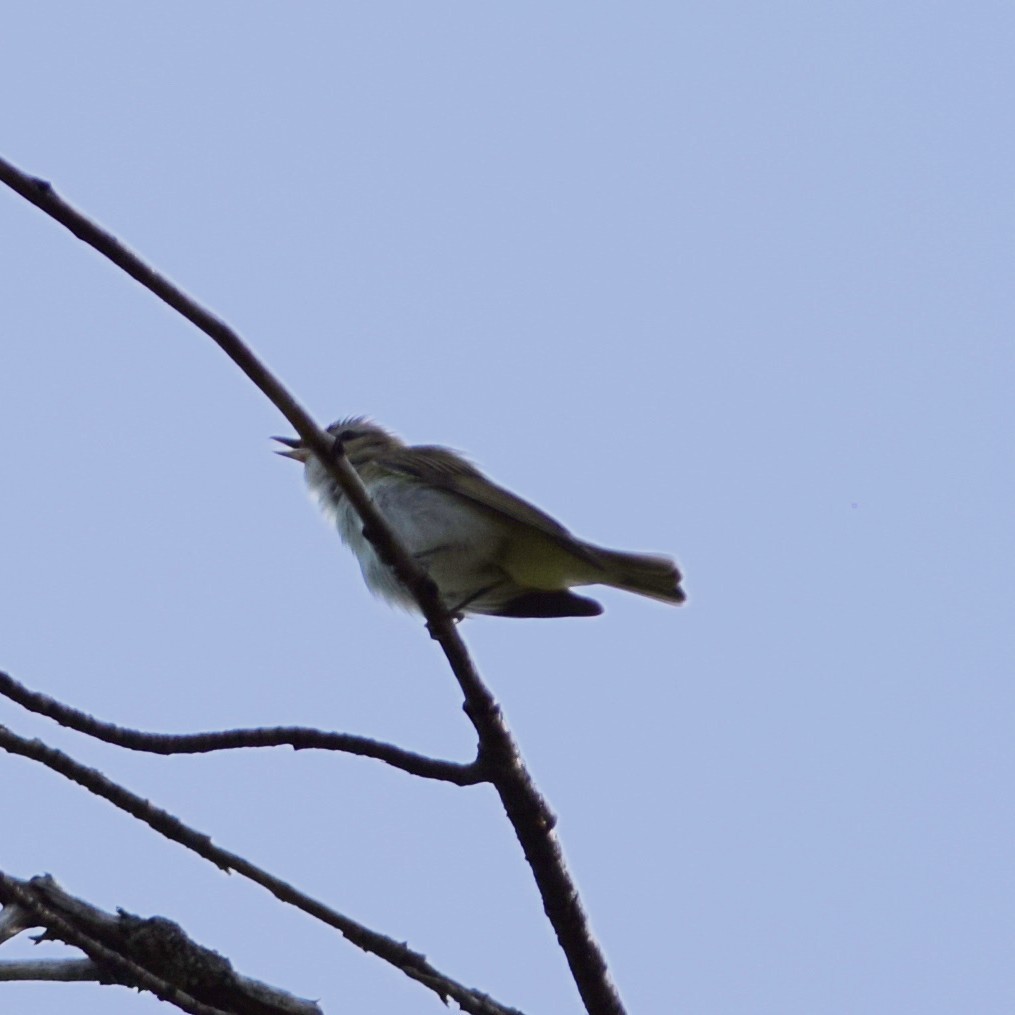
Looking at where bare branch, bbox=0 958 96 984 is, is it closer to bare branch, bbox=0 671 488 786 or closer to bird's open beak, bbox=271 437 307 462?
bare branch, bbox=0 671 488 786

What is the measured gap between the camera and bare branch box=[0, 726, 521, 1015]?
325 cm

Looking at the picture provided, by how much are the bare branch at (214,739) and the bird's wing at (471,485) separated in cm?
242

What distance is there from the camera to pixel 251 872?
3307 millimetres

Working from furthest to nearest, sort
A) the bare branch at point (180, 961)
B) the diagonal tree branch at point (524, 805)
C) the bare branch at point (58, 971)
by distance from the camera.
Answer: the diagonal tree branch at point (524, 805) < the bare branch at point (180, 961) < the bare branch at point (58, 971)

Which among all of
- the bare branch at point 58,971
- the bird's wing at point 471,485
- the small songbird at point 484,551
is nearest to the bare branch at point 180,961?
the bare branch at point 58,971

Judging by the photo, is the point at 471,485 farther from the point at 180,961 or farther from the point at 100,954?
the point at 100,954

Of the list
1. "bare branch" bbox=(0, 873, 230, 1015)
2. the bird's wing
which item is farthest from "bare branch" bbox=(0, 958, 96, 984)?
the bird's wing

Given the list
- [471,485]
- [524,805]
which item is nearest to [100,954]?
[524,805]

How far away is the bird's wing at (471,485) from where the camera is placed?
595cm

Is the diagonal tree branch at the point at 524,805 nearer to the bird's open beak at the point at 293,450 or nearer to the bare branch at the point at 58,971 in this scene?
the bare branch at the point at 58,971

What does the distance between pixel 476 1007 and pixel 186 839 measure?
0.74 meters

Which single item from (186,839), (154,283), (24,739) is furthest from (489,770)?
(154,283)

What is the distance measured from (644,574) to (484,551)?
0.65m

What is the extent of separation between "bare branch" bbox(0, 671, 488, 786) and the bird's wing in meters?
2.42
